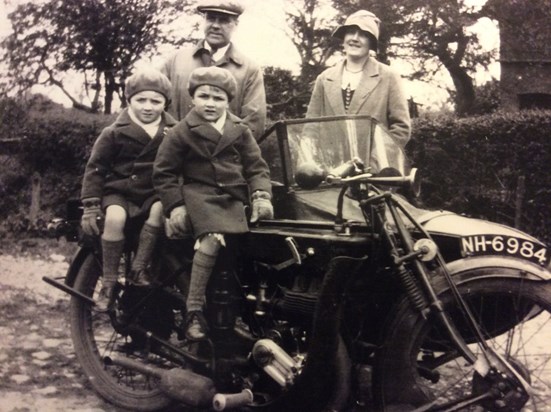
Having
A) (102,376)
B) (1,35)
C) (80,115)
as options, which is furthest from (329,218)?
(80,115)

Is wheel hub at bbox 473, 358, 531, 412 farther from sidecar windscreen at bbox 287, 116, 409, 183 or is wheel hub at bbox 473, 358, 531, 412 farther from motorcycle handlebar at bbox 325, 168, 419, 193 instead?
sidecar windscreen at bbox 287, 116, 409, 183

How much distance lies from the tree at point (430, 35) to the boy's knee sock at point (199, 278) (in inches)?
166

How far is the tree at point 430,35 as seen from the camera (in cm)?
688

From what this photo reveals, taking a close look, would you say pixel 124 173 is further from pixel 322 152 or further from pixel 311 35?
pixel 311 35

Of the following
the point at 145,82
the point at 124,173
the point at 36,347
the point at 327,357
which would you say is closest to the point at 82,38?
the point at 145,82

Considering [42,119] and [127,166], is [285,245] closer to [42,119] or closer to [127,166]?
[127,166]

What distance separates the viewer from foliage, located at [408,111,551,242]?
8180mm

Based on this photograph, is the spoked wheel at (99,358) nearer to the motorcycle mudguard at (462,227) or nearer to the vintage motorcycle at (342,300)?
the vintage motorcycle at (342,300)

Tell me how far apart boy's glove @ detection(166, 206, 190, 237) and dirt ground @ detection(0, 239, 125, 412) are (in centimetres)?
116

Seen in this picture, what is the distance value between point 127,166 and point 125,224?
1.06 feet

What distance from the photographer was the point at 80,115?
8516 mm

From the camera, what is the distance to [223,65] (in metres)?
4.66

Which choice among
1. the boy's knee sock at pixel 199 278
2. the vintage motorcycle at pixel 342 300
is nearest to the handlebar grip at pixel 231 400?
the vintage motorcycle at pixel 342 300

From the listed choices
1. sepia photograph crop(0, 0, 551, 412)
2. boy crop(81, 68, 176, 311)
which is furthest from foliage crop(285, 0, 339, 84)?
boy crop(81, 68, 176, 311)
